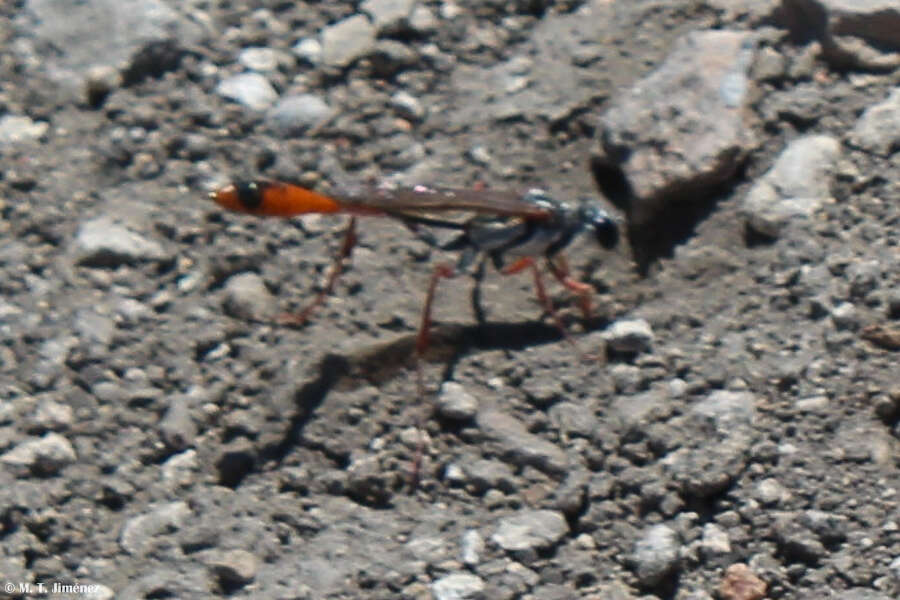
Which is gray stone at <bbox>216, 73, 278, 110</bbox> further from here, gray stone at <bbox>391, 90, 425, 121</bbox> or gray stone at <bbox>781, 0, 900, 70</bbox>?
gray stone at <bbox>781, 0, 900, 70</bbox>

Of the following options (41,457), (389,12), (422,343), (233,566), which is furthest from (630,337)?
(389,12)

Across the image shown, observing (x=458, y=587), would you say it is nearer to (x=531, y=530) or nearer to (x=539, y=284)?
(x=531, y=530)

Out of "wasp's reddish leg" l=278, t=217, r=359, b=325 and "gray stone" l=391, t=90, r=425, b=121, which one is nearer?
"wasp's reddish leg" l=278, t=217, r=359, b=325

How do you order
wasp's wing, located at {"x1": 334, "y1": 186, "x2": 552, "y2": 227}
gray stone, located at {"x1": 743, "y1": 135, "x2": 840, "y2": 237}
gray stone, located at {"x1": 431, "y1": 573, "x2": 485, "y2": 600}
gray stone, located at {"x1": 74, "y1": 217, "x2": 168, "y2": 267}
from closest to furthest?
1. gray stone, located at {"x1": 431, "y1": 573, "x2": 485, "y2": 600}
2. gray stone, located at {"x1": 743, "y1": 135, "x2": 840, "y2": 237}
3. wasp's wing, located at {"x1": 334, "y1": 186, "x2": 552, "y2": 227}
4. gray stone, located at {"x1": 74, "y1": 217, "x2": 168, "y2": 267}

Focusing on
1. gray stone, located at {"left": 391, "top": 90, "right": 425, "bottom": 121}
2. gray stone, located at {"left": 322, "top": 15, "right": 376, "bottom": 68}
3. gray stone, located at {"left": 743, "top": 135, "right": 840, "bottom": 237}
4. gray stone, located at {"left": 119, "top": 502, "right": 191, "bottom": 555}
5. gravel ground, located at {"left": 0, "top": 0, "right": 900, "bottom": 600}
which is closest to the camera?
gravel ground, located at {"left": 0, "top": 0, "right": 900, "bottom": 600}

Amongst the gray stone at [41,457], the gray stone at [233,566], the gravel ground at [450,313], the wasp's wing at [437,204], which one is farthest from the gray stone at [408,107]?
the gray stone at [233,566]

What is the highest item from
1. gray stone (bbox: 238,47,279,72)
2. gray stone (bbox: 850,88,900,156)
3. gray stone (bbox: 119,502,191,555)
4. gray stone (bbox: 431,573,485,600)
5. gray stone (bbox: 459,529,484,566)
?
gray stone (bbox: 850,88,900,156)

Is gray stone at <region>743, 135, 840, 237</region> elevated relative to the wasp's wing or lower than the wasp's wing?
elevated

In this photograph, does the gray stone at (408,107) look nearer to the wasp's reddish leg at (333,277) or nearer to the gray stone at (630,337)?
the wasp's reddish leg at (333,277)

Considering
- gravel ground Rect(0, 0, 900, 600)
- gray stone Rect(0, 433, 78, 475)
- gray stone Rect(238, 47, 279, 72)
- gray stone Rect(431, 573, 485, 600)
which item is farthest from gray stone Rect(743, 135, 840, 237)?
gray stone Rect(0, 433, 78, 475)
